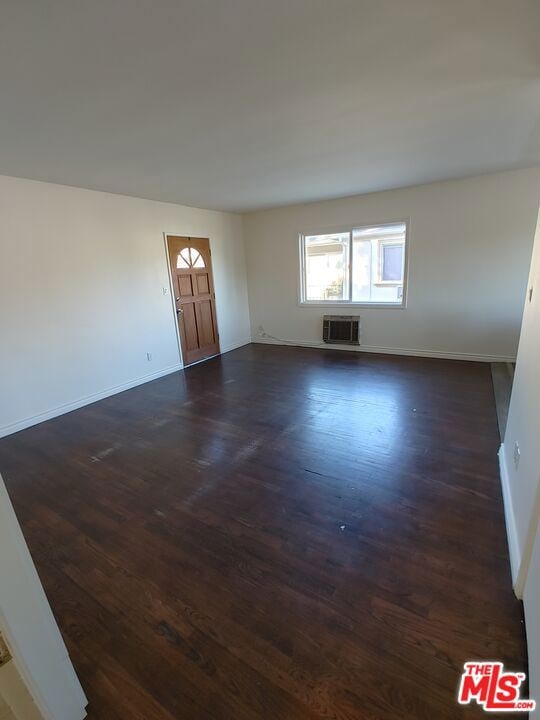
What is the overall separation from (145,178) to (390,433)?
3.68 meters

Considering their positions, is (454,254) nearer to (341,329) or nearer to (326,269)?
(341,329)

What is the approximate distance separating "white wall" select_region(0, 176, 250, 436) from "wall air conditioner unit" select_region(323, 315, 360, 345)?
8.79ft

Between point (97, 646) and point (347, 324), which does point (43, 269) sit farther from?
point (347, 324)

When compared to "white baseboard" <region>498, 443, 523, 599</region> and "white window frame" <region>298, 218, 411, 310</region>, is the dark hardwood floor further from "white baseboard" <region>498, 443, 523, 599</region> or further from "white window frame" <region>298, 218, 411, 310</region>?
"white window frame" <region>298, 218, 411, 310</region>

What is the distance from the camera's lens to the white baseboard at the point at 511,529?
157 centimetres

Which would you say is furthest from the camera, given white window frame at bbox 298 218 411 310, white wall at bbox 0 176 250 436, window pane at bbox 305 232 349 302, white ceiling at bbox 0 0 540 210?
window pane at bbox 305 232 349 302

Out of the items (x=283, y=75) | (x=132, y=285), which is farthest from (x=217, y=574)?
(x=132, y=285)

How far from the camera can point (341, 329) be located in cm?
593

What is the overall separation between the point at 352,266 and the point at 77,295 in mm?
4162

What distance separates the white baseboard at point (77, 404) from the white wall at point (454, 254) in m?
3.19

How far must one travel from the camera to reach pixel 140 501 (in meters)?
2.37

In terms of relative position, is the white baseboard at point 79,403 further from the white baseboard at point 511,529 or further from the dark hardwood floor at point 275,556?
the white baseboard at point 511,529

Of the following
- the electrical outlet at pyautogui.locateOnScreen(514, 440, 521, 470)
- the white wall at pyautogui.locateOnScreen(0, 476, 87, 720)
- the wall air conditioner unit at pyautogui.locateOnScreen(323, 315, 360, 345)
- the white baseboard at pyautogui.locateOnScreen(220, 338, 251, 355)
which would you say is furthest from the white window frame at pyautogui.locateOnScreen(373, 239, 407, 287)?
the white wall at pyautogui.locateOnScreen(0, 476, 87, 720)

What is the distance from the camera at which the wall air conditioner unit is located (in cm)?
582
